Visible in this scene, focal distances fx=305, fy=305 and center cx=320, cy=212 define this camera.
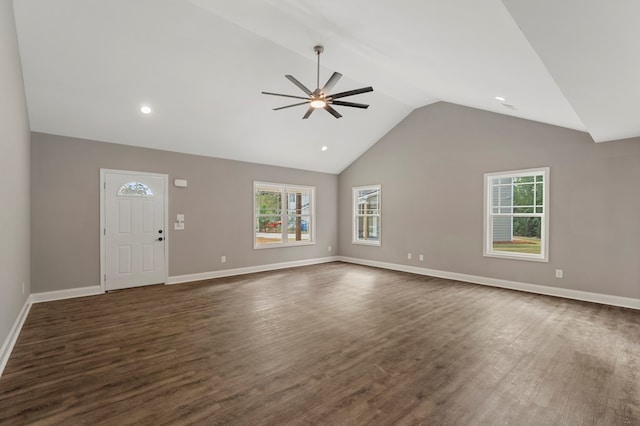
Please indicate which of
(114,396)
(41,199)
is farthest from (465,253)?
(41,199)

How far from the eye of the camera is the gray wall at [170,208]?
4633 mm

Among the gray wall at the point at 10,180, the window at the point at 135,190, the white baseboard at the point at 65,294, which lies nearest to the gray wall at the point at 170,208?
the white baseboard at the point at 65,294

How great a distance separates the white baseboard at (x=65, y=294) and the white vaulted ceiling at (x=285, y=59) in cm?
247

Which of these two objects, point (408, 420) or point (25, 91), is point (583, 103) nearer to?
point (408, 420)

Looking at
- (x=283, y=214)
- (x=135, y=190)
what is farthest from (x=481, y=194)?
(x=135, y=190)

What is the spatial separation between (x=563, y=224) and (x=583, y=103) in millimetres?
2684

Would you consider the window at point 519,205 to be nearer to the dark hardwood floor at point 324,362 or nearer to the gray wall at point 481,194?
the gray wall at point 481,194

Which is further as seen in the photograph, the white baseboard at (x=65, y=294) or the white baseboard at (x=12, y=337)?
the white baseboard at (x=65, y=294)

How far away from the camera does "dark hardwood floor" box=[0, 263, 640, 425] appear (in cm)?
202

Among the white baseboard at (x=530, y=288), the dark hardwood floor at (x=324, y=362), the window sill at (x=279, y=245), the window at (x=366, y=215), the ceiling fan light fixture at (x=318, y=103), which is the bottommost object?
the dark hardwood floor at (x=324, y=362)

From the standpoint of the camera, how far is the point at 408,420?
6.32 ft

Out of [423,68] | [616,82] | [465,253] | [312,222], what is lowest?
[465,253]

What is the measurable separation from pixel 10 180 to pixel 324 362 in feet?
11.0

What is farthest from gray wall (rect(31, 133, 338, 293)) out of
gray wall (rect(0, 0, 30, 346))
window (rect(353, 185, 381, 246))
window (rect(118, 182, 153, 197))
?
gray wall (rect(0, 0, 30, 346))
